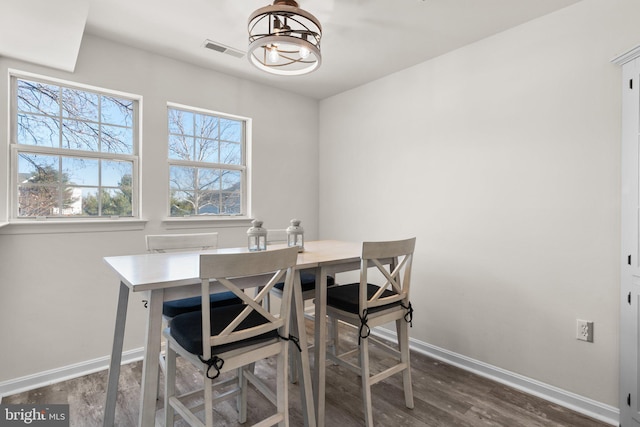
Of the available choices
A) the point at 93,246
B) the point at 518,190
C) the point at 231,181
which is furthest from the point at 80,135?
the point at 518,190

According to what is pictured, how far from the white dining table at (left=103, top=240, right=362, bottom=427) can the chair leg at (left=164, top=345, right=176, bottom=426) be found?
0.66ft

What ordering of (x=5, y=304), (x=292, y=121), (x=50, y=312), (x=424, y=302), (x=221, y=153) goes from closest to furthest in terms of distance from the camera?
(x=5, y=304), (x=50, y=312), (x=424, y=302), (x=221, y=153), (x=292, y=121)

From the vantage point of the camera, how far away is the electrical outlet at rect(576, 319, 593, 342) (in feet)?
6.63

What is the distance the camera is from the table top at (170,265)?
1293 millimetres

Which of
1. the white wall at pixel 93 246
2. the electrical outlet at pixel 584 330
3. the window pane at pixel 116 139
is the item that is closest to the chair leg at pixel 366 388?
the electrical outlet at pixel 584 330

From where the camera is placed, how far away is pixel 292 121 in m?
3.75

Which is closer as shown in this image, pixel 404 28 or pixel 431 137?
pixel 404 28

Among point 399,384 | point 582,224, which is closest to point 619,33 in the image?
point 582,224

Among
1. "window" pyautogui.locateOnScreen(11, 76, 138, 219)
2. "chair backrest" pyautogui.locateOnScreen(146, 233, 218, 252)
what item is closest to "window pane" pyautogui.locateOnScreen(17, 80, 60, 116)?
"window" pyautogui.locateOnScreen(11, 76, 138, 219)

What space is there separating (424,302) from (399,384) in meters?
0.81

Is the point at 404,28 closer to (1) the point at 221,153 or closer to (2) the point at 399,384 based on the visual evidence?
(1) the point at 221,153

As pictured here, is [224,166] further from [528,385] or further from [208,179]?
[528,385]

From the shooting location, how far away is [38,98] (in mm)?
2412

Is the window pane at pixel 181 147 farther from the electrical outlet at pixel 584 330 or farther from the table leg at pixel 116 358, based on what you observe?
the electrical outlet at pixel 584 330
